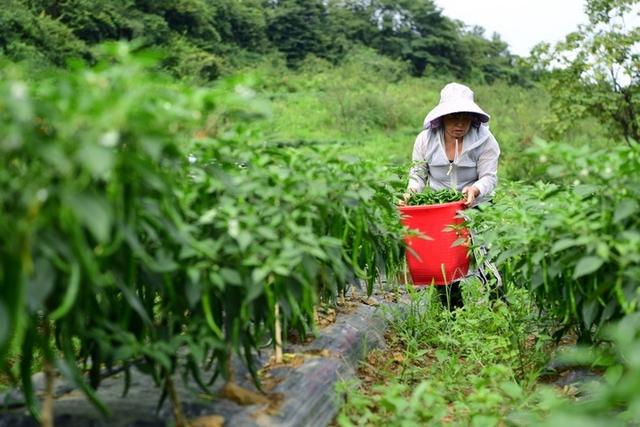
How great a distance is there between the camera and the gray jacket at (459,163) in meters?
4.01

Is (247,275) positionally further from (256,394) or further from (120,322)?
(256,394)

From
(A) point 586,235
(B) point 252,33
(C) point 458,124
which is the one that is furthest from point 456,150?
(B) point 252,33

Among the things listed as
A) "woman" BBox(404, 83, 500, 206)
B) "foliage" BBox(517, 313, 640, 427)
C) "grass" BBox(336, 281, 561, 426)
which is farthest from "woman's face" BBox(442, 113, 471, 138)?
"foliage" BBox(517, 313, 640, 427)

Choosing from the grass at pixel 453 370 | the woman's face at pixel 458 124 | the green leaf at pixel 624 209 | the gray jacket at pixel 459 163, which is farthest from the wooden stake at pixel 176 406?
the woman's face at pixel 458 124

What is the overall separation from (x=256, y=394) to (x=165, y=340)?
408 mm

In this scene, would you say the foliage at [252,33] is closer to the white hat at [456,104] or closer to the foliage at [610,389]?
the white hat at [456,104]

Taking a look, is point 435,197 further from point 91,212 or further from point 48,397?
point 91,212

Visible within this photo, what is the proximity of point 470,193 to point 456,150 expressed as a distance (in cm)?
41

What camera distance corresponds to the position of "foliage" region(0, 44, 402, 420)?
1.44m

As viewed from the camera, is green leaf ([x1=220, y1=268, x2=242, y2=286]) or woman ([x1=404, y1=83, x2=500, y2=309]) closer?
green leaf ([x1=220, y1=268, x2=242, y2=286])

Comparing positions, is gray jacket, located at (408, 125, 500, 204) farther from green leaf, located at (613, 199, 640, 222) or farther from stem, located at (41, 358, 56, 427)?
stem, located at (41, 358, 56, 427)

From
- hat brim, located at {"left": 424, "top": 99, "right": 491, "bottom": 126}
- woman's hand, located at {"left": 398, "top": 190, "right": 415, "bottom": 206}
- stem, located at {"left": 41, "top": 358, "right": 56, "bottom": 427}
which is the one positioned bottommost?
stem, located at {"left": 41, "top": 358, "right": 56, "bottom": 427}

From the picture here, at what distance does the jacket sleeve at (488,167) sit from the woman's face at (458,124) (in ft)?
0.50

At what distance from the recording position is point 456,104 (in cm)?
394
